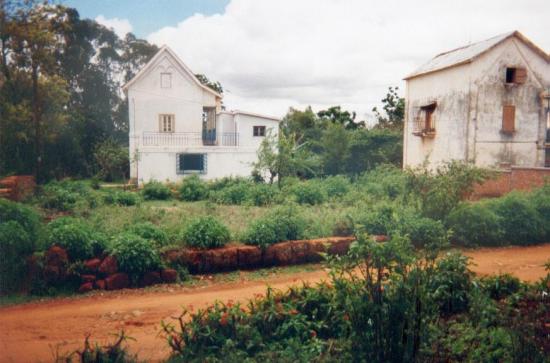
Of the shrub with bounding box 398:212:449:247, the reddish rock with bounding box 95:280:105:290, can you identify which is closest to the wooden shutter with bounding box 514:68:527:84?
the shrub with bounding box 398:212:449:247

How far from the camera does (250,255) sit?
6051 millimetres

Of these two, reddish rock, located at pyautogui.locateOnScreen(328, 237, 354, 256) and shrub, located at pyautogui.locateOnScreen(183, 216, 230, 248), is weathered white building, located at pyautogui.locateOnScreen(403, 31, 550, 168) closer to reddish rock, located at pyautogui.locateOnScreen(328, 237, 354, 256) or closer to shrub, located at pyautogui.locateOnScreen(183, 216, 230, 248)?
reddish rock, located at pyautogui.locateOnScreen(328, 237, 354, 256)

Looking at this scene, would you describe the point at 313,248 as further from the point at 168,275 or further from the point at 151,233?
the point at 151,233

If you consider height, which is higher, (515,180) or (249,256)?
(515,180)

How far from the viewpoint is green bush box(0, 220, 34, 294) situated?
16.6 feet

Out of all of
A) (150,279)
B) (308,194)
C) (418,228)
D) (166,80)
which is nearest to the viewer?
(150,279)

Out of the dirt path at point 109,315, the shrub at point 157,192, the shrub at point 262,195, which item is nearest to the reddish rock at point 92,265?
the dirt path at point 109,315

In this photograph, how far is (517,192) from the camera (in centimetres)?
759

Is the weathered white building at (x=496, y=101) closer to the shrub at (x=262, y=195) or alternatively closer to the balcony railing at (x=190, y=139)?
the shrub at (x=262, y=195)

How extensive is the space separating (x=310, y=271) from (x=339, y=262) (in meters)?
2.87

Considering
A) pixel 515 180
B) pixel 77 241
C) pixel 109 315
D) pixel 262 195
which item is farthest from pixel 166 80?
pixel 515 180

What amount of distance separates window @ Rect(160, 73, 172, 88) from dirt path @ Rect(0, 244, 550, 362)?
5.26 m

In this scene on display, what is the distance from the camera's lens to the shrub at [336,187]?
11.3 m

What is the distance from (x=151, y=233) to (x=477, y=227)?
4.88m
